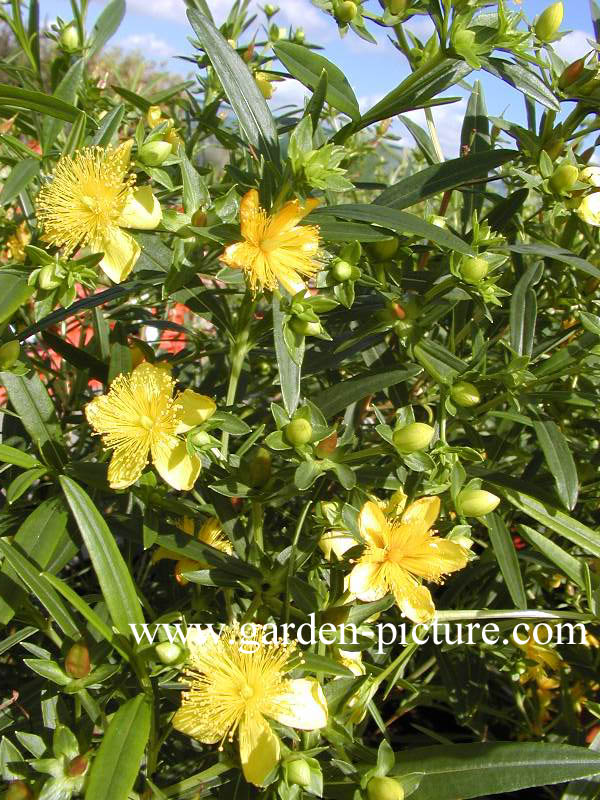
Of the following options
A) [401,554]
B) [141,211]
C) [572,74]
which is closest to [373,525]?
[401,554]

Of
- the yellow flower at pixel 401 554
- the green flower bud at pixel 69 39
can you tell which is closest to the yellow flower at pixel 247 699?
the yellow flower at pixel 401 554

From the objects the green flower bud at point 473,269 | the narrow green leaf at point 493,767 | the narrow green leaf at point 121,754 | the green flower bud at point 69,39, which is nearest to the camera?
the narrow green leaf at point 121,754

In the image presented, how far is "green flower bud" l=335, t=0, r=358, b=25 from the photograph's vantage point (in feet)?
2.51

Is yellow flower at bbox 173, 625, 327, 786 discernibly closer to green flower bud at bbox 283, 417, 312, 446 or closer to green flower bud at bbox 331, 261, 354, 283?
green flower bud at bbox 283, 417, 312, 446

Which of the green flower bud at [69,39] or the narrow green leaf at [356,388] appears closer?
the narrow green leaf at [356,388]

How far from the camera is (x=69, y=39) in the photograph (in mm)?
1015

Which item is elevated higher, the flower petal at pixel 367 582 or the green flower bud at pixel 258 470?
the green flower bud at pixel 258 470

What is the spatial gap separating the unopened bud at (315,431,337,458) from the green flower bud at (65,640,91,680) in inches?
10.9

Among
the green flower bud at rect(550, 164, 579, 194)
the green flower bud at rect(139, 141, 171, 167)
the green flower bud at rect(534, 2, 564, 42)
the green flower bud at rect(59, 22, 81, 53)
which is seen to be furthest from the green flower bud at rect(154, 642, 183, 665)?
the green flower bud at rect(59, 22, 81, 53)

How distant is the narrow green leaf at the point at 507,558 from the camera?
0.83 meters

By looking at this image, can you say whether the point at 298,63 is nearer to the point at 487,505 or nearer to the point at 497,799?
the point at 487,505

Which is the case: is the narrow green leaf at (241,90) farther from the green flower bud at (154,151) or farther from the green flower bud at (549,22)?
the green flower bud at (549,22)

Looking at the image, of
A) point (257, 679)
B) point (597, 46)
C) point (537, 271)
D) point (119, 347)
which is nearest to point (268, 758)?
point (257, 679)

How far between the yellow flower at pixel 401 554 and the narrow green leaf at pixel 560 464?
0.14 metres
